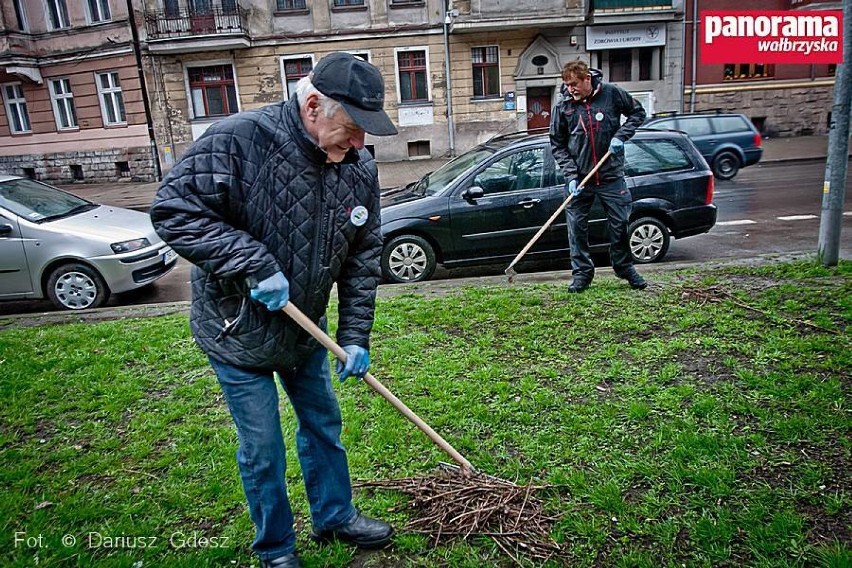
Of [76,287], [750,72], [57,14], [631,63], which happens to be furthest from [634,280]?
[57,14]

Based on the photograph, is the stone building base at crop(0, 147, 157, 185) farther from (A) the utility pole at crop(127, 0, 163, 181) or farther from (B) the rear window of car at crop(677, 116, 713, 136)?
(B) the rear window of car at crop(677, 116, 713, 136)

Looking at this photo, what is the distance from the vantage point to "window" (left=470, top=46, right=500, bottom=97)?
23.5 m

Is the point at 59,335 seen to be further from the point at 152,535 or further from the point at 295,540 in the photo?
the point at 295,540

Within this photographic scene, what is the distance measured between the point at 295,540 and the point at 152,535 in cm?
74

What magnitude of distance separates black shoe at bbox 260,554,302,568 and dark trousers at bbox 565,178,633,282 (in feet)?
14.5

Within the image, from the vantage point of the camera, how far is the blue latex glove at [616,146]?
6.04 m

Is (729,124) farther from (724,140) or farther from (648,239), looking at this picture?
(648,239)

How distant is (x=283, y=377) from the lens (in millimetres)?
2676

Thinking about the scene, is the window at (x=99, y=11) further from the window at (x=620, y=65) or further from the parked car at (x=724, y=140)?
the parked car at (x=724, y=140)

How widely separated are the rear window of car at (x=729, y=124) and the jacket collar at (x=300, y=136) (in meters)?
16.2

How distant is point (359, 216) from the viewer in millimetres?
2561

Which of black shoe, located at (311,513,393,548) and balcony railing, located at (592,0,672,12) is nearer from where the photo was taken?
black shoe, located at (311,513,393,548)

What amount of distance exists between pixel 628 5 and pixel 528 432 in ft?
78.3

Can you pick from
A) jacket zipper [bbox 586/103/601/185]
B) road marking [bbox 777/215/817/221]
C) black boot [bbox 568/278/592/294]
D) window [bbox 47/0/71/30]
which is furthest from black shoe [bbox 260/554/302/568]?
window [bbox 47/0/71/30]
